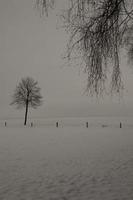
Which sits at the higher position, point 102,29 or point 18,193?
point 102,29

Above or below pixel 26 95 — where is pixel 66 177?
below

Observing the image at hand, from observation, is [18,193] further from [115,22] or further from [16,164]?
[115,22]

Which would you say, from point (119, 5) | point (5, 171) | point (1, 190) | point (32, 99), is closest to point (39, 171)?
point (5, 171)

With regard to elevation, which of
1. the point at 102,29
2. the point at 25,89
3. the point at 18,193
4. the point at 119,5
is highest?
the point at 25,89

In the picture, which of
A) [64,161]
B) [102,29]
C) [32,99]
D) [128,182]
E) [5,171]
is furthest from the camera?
[32,99]

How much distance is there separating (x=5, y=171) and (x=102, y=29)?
4635mm

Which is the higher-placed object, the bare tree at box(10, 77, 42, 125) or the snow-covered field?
the bare tree at box(10, 77, 42, 125)

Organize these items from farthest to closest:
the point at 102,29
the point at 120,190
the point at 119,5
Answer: the point at 120,190 < the point at 102,29 < the point at 119,5

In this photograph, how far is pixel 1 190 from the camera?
3.87 metres

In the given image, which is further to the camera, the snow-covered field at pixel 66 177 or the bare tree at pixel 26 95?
the bare tree at pixel 26 95

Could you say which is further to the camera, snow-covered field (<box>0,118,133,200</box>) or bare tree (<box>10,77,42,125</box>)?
bare tree (<box>10,77,42,125</box>)

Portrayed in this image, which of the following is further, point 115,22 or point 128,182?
point 128,182

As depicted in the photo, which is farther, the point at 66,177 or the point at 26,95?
the point at 26,95

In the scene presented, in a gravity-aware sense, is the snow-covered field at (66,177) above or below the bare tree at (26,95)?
below
